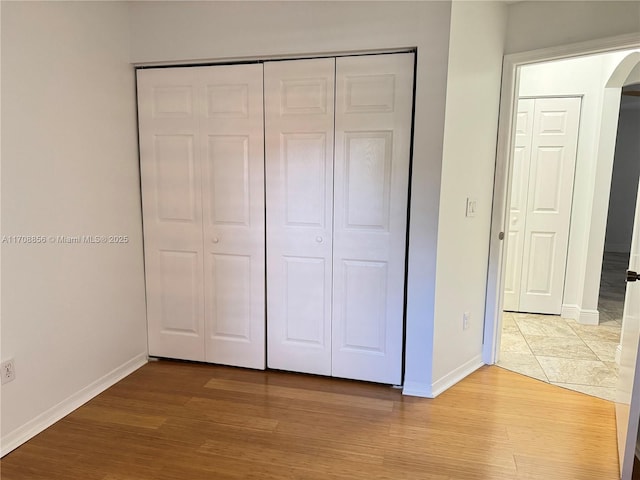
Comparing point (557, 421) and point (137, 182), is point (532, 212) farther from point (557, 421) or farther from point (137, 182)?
point (137, 182)

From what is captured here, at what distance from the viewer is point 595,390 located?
258 centimetres

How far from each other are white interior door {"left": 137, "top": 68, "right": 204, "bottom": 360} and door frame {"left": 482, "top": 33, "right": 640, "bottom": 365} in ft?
6.20

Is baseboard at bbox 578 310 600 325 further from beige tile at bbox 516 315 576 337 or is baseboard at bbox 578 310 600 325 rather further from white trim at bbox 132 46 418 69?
white trim at bbox 132 46 418 69

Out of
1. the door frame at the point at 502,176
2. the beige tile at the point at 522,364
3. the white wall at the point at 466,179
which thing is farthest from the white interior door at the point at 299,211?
the beige tile at the point at 522,364

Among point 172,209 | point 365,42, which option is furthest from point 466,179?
point 172,209

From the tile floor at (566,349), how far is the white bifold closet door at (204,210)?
6.04 ft

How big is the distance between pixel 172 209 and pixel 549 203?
3168mm

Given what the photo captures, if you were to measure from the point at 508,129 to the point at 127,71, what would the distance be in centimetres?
239

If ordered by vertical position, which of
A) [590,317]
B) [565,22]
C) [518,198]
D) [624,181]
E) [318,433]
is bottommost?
[318,433]

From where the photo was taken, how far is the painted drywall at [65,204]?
1956 mm

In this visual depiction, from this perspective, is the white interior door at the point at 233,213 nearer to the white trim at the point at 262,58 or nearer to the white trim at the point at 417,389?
the white trim at the point at 262,58

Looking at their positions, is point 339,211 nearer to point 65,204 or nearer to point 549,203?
point 65,204

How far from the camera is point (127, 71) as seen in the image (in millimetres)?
2646

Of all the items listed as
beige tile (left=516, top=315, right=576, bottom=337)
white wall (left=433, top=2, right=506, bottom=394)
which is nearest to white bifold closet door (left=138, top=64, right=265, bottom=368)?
white wall (left=433, top=2, right=506, bottom=394)
